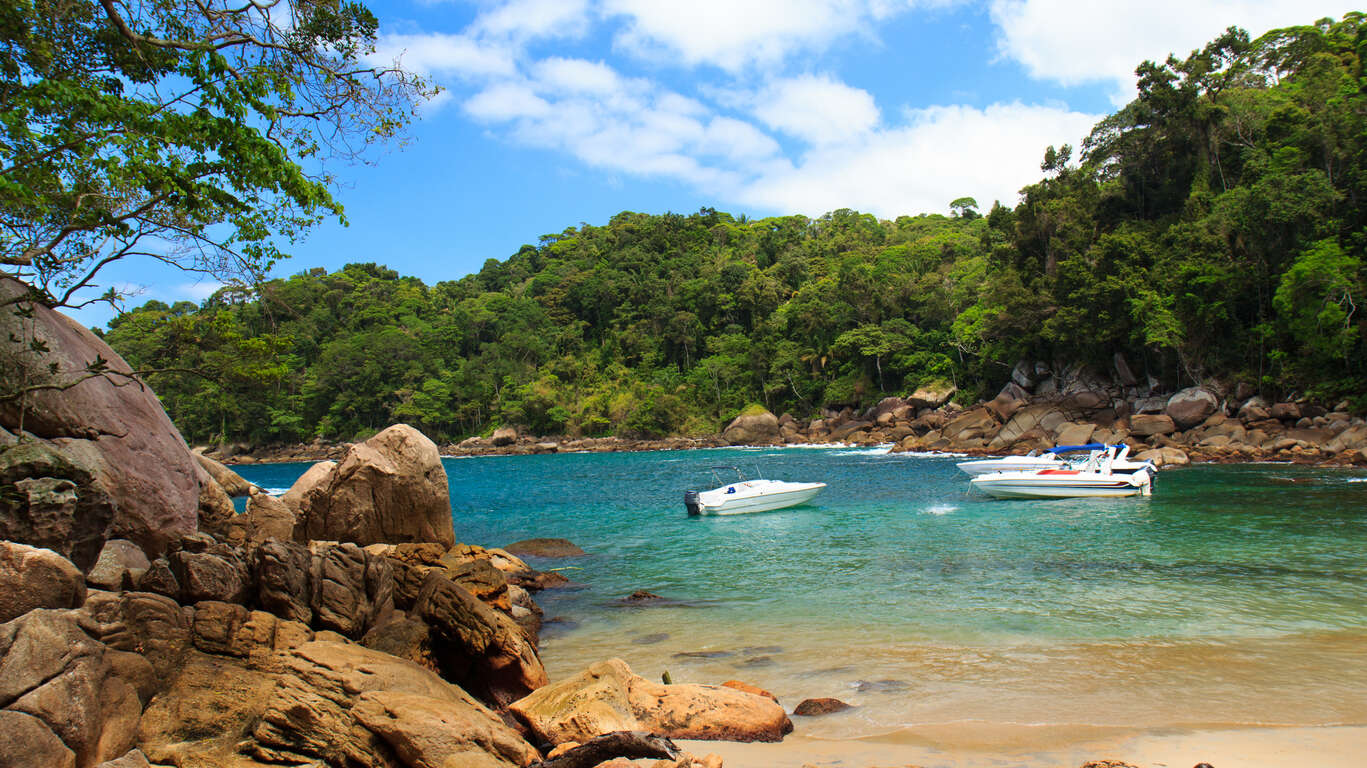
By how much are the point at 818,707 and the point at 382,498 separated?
8715 millimetres

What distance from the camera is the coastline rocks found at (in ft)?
20.0

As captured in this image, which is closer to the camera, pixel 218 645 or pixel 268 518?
pixel 218 645

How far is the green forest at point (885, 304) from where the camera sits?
101ft

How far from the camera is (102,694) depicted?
4879mm

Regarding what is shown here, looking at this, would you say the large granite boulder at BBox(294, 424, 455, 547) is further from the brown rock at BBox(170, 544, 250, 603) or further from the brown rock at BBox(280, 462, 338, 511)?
the brown rock at BBox(170, 544, 250, 603)

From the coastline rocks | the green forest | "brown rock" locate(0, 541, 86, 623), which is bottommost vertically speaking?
the coastline rocks

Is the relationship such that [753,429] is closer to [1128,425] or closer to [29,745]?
[1128,425]

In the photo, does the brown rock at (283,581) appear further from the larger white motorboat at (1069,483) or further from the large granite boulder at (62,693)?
the larger white motorboat at (1069,483)

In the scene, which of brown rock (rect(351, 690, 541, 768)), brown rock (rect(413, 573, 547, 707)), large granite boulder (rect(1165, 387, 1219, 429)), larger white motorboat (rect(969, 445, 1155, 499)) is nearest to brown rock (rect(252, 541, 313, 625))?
brown rock (rect(413, 573, 547, 707))

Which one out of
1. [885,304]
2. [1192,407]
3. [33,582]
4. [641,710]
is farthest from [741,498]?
[885,304]

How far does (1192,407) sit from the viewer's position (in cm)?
3512

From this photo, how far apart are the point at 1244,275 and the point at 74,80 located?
43644mm

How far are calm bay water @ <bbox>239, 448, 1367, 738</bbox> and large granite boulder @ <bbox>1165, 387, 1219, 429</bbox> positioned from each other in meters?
11.9

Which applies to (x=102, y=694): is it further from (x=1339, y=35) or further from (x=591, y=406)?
(x=591, y=406)
